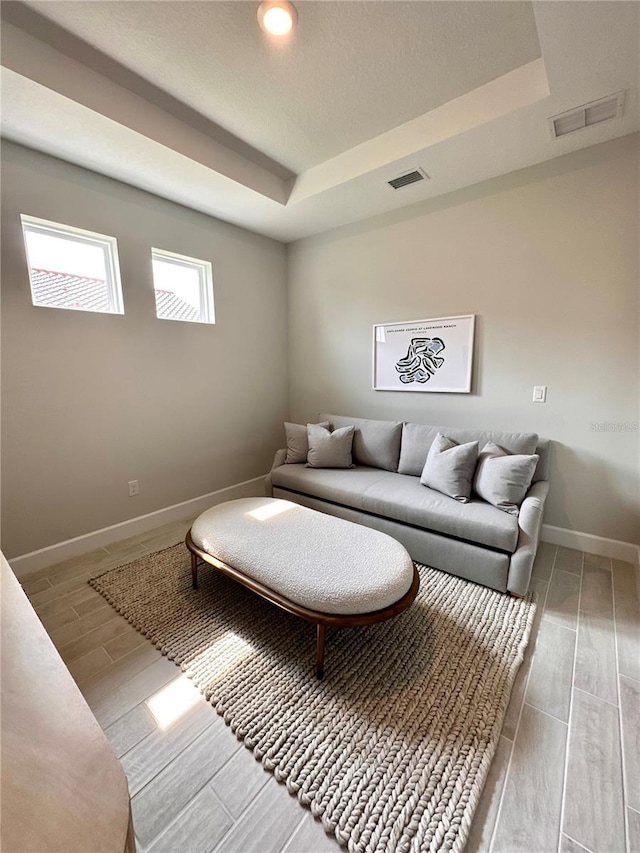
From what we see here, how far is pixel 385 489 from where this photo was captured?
258 cm

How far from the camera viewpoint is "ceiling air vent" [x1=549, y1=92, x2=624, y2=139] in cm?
181

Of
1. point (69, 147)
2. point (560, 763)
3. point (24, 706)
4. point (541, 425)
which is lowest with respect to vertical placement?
point (560, 763)

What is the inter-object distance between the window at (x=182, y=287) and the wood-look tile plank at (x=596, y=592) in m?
3.49

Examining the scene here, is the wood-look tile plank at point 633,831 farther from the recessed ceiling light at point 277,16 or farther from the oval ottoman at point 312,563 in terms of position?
the recessed ceiling light at point 277,16

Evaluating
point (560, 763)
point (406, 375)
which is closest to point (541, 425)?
point (406, 375)

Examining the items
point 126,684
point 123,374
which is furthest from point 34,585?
point 123,374

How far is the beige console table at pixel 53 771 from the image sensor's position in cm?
48

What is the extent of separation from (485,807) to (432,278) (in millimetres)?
3112

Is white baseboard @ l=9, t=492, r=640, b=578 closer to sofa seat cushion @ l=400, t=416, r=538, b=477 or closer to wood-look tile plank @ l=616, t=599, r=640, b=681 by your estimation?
wood-look tile plank @ l=616, t=599, r=640, b=681

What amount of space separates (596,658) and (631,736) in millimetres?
360

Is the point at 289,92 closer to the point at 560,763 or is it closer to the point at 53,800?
the point at 53,800

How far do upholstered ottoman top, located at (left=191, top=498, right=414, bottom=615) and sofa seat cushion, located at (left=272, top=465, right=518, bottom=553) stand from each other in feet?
1.71

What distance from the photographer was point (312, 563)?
5.38 ft

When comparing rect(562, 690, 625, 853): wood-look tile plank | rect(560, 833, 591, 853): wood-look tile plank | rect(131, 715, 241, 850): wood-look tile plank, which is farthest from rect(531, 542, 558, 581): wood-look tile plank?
rect(131, 715, 241, 850): wood-look tile plank
